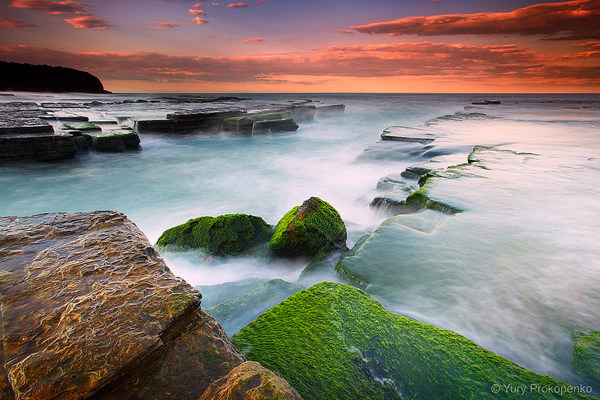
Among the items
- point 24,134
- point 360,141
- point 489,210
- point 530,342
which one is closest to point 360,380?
point 530,342

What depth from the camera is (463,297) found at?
2.15 m

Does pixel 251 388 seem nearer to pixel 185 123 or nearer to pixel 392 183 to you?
pixel 392 183

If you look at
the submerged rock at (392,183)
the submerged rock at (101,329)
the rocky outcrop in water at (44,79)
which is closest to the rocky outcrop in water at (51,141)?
the submerged rock at (101,329)

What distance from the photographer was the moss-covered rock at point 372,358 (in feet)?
4.39

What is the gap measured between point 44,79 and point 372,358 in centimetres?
10437

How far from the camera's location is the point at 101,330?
1209 mm

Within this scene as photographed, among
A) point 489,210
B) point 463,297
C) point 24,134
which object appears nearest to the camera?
point 463,297

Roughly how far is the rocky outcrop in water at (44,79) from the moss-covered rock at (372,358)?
10058 centimetres

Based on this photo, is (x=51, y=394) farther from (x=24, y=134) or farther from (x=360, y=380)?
(x=24, y=134)

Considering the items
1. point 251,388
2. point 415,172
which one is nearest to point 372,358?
point 251,388

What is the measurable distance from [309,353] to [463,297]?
1367mm

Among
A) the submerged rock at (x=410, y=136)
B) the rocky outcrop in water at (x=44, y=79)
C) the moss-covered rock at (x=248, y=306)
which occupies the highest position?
the rocky outcrop in water at (x=44, y=79)

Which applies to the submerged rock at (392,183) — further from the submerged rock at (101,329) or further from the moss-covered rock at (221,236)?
the submerged rock at (101,329)

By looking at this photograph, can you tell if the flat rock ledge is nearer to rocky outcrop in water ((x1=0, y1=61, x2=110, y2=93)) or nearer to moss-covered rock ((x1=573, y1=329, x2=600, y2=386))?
moss-covered rock ((x1=573, y1=329, x2=600, y2=386))
